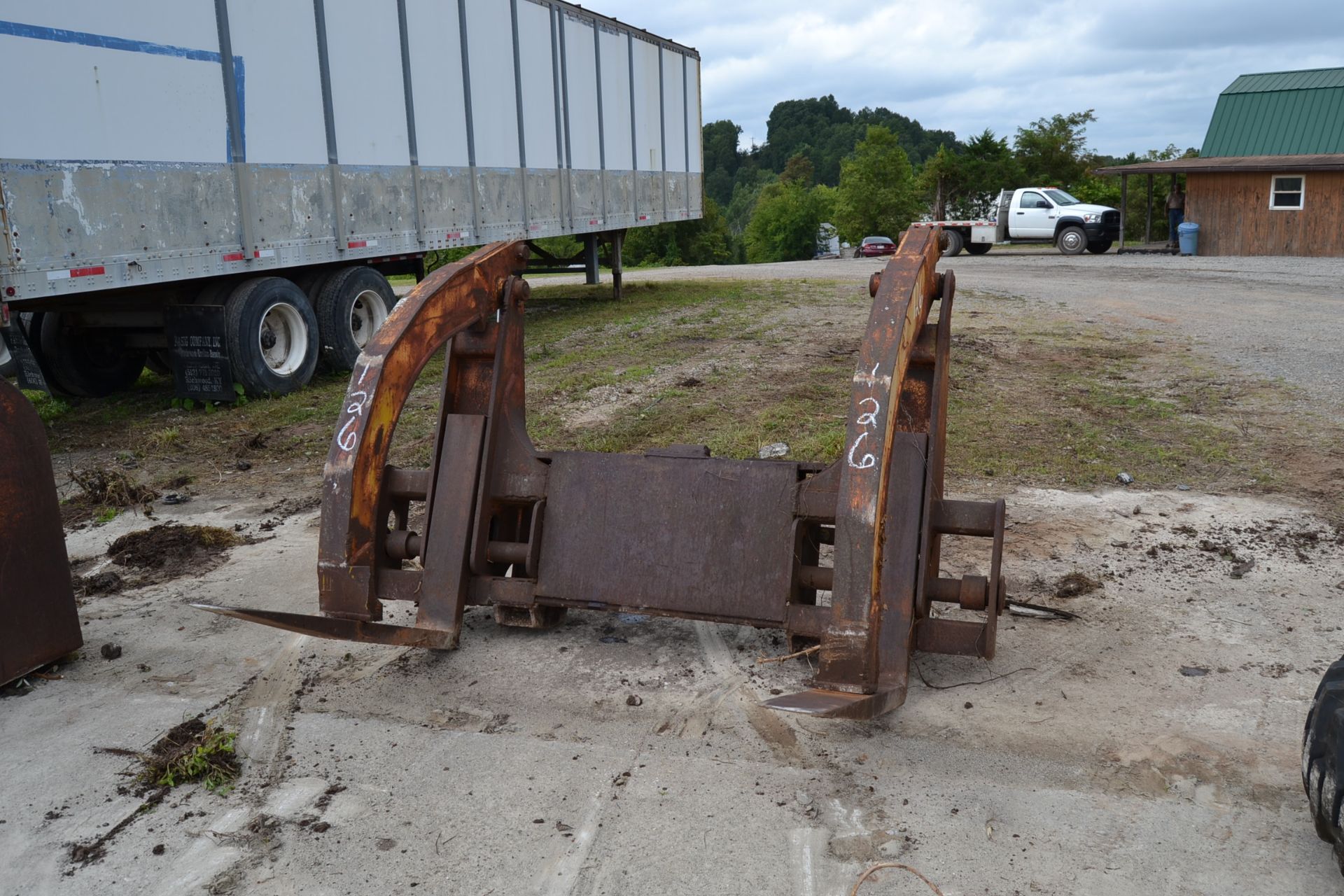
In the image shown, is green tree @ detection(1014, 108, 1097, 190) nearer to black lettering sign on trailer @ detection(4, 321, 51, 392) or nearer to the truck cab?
the truck cab

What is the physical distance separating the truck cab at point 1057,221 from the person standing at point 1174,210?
4.30 feet

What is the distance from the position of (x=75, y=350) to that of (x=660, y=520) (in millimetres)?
8523

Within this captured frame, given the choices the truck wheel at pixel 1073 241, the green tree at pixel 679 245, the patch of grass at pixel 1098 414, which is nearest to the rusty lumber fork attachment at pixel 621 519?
the patch of grass at pixel 1098 414

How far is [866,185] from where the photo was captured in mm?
51812

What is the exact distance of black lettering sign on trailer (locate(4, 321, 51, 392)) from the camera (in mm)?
9414

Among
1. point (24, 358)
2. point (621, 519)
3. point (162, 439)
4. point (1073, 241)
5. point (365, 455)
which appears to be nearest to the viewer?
point (365, 455)

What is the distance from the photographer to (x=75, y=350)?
10141mm

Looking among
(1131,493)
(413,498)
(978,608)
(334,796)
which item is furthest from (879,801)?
(1131,493)

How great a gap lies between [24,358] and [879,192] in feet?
150

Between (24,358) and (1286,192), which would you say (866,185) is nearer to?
(1286,192)

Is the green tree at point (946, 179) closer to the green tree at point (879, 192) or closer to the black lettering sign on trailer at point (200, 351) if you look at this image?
the green tree at point (879, 192)

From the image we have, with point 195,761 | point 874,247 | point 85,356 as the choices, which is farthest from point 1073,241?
point 195,761

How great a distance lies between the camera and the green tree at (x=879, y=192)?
50875 millimetres

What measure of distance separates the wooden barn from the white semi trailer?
62.0 ft
